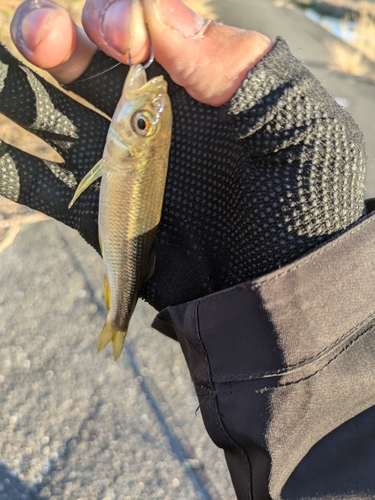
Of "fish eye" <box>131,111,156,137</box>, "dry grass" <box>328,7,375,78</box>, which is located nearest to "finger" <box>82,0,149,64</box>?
"fish eye" <box>131,111,156,137</box>

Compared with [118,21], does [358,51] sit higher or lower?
lower

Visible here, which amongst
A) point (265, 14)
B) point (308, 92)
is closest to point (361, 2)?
point (265, 14)

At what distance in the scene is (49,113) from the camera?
171 centimetres

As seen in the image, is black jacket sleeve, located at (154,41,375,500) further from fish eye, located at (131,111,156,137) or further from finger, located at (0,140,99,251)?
finger, located at (0,140,99,251)

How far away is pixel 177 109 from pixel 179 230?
517mm

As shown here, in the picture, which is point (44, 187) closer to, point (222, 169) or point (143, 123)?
point (143, 123)

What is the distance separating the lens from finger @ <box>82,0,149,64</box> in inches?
47.8

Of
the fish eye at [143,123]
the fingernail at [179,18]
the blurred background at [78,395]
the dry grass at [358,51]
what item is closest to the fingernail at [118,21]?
the fingernail at [179,18]

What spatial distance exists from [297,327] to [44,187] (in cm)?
131

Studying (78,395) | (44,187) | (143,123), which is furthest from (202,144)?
(78,395)

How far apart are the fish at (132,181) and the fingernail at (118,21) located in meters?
0.09

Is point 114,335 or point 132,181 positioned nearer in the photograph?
point 132,181

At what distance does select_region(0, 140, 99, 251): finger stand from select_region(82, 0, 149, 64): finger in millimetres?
715

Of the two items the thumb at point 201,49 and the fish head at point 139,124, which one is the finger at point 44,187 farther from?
the thumb at point 201,49
